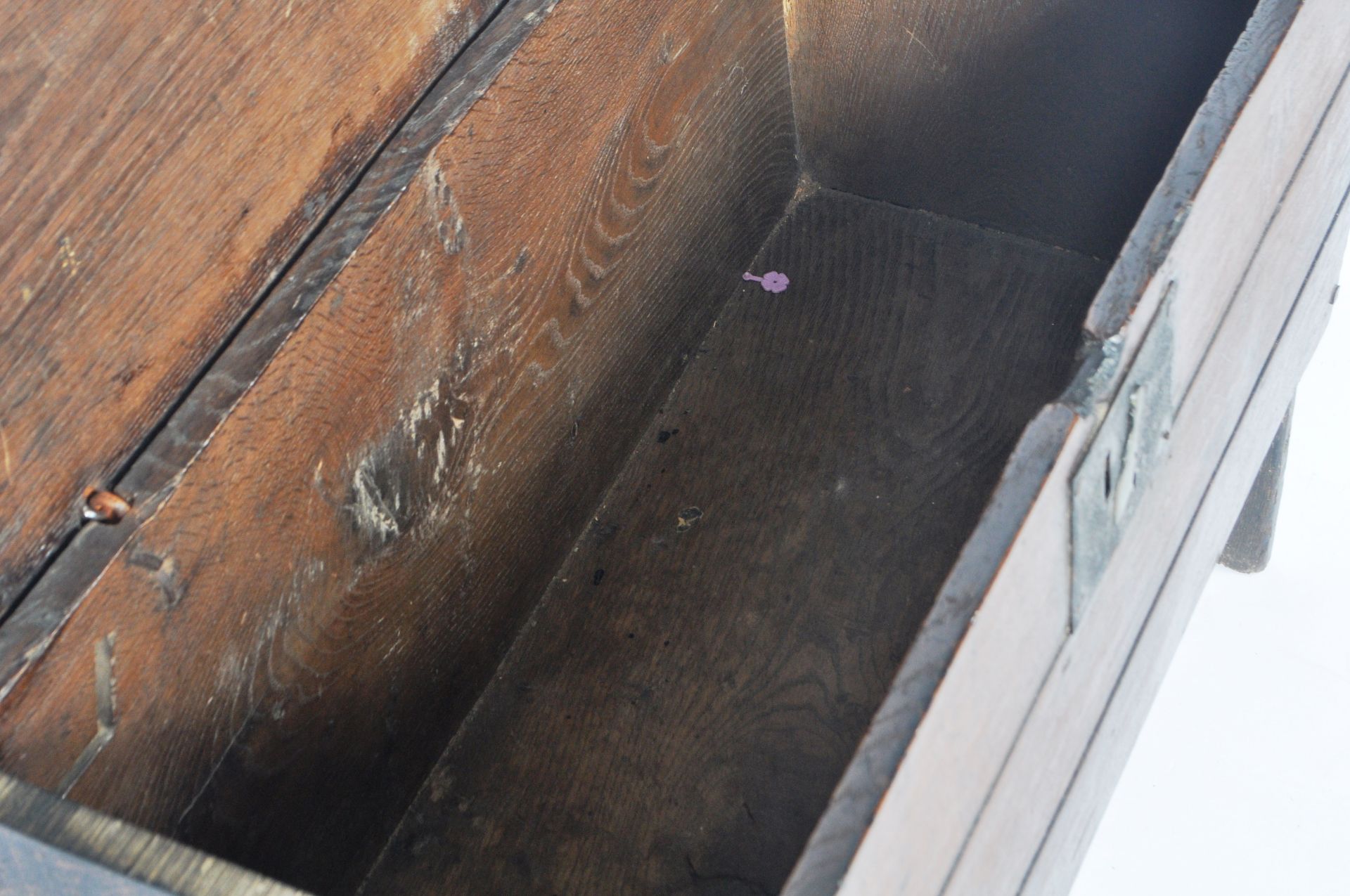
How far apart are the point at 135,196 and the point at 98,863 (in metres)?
0.43

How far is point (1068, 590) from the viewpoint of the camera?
0.83 m

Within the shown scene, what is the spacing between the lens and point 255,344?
0.90 m

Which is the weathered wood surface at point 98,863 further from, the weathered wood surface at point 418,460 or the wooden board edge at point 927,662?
the wooden board edge at point 927,662

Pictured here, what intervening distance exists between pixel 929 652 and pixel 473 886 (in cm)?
63

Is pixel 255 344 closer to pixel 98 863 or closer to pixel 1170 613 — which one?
pixel 98 863

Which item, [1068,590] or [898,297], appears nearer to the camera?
[1068,590]

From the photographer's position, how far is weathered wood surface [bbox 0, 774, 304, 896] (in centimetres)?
61

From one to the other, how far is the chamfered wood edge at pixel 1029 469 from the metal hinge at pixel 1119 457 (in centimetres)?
3

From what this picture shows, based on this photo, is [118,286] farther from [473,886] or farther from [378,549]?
[473,886]

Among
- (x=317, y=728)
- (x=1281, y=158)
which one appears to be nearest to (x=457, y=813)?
(x=317, y=728)

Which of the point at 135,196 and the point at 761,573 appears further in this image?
the point at 761,573

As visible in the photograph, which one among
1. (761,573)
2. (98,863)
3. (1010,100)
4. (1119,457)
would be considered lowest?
(98,863)

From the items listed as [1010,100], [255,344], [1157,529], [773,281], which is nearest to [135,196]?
[255,344]

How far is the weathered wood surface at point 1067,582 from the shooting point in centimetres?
70
